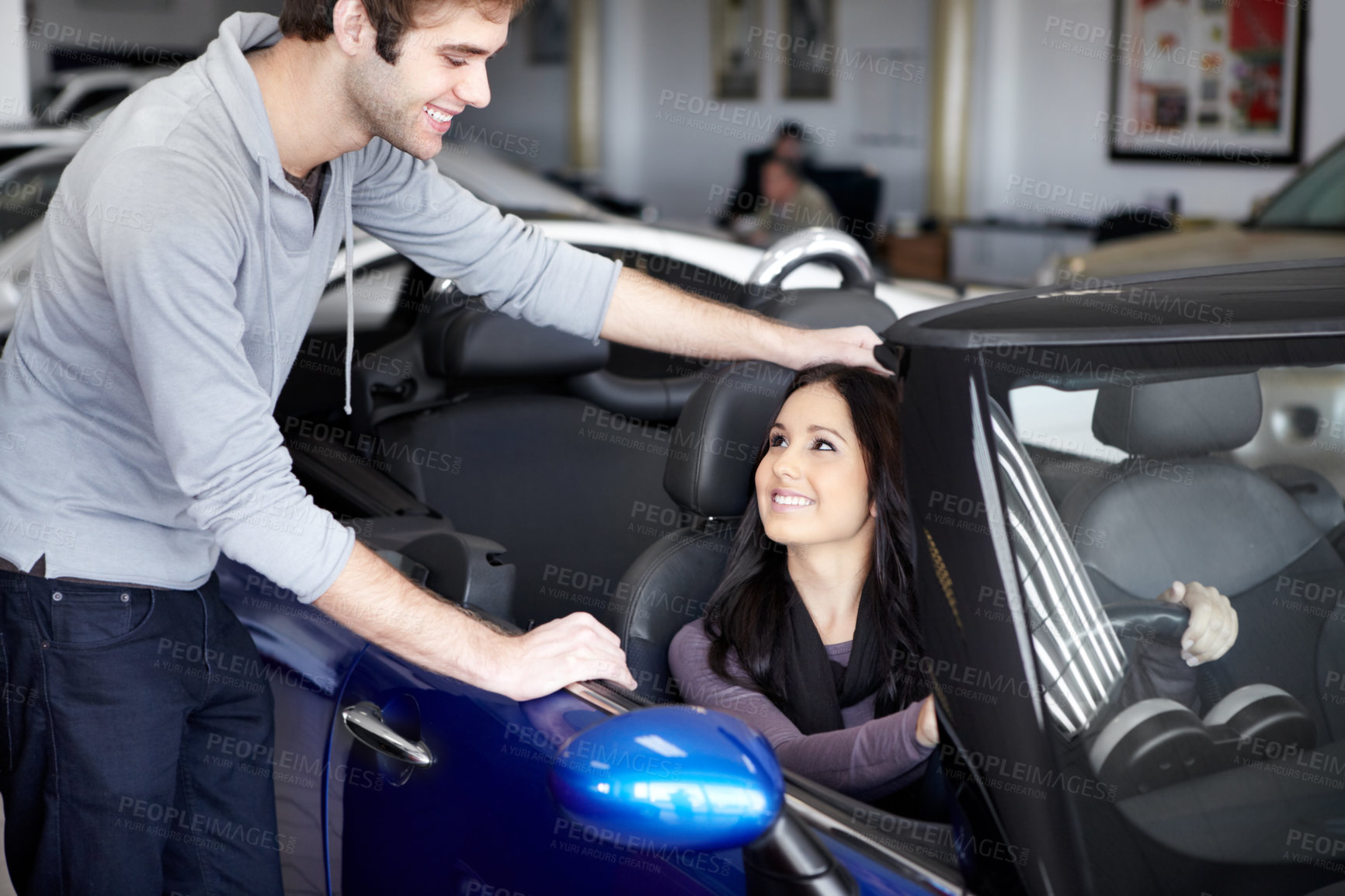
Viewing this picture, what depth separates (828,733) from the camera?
1.51 m

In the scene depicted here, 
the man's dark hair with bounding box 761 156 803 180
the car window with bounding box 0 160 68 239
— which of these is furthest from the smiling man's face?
the man's dark hair with bounding box 761 156 803 180

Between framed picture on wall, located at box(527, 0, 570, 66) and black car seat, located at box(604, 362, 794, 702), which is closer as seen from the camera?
black car seat, located at box(604, 362, 794, 702)

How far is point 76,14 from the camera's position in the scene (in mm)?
14297

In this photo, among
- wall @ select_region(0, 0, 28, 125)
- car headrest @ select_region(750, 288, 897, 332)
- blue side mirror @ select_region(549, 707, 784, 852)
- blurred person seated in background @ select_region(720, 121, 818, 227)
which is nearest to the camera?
blue side mirror @ select_region(549, 707, 784, 852)

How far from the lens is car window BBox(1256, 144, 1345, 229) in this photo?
4.85m

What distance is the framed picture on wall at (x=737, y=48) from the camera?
11.6 meters

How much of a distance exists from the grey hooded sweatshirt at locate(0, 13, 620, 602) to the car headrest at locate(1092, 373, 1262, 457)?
0.82 m

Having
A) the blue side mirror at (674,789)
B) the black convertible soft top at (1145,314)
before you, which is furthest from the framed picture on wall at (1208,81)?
the blue side mirror at (674,789)

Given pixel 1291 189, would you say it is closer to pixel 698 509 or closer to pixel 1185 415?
pixel 698 509

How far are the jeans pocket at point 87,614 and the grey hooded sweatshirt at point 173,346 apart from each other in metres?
0.02

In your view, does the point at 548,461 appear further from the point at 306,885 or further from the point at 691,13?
the point at 691,13

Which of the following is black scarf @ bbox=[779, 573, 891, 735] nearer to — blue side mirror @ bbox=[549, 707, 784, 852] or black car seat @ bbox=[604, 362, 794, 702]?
black car seat @ bbox=[604, 362, 794, 702]

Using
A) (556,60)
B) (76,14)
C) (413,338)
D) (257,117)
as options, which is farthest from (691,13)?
(257,117)

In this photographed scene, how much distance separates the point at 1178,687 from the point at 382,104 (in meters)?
1.04
